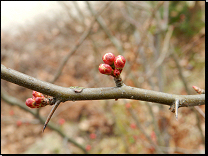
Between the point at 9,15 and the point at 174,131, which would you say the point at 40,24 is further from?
the point at 174,131

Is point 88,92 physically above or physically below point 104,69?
below

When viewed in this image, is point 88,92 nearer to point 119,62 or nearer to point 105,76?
point 119,62

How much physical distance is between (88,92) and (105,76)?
3420 mm

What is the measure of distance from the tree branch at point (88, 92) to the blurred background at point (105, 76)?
6.85 feet

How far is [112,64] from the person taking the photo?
2.48 feet

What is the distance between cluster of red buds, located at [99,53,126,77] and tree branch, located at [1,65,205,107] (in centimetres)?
8

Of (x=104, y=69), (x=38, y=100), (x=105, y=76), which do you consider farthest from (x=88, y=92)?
(x=105, y=76)

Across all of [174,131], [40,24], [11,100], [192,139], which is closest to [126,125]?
[174,131]

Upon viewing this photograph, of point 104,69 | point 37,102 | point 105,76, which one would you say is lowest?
point 37,102

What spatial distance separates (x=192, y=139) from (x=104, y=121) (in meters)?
2.54

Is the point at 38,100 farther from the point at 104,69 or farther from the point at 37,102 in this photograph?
the point at 104,69

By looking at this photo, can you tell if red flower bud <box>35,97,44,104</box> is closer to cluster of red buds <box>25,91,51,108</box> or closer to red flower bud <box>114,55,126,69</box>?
cluster of red buds <box>25,91,51,108</box>

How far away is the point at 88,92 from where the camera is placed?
2.27 feet

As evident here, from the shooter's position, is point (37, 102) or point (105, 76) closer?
point (37, 102)
